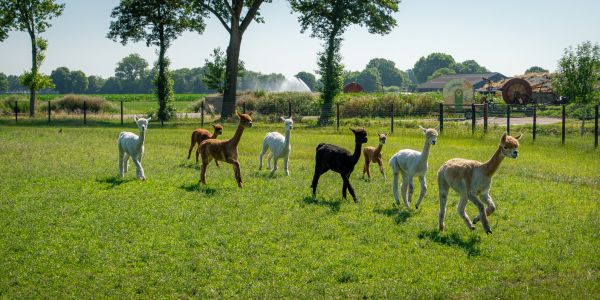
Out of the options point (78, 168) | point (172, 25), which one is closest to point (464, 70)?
point (172, 25)

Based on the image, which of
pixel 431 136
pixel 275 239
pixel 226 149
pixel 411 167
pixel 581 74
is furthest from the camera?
pixel 581 74

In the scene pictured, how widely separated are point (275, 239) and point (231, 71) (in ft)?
106

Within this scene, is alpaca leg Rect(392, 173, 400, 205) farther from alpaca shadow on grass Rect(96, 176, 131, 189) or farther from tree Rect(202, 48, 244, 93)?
tree Rect(202, 48, 244, 93)

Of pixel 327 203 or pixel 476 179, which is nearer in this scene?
pixel 476 179

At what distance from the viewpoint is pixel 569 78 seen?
3130cm

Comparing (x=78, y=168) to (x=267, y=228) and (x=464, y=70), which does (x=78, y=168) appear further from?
Result: (x=464, y=70)

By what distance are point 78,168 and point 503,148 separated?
11291 mm

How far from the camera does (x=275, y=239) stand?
29.6ft

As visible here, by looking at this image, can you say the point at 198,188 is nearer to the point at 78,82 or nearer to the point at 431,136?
the point at 431,136

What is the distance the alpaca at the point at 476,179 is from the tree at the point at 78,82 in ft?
528

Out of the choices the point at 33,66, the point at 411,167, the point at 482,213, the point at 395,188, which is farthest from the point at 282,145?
Answer: the point at 33,66

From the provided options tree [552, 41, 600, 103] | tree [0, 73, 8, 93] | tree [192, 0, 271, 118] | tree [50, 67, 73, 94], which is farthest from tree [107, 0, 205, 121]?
tree [0, 73, 8, 93]

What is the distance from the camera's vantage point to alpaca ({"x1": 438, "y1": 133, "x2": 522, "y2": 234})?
909 centimetres

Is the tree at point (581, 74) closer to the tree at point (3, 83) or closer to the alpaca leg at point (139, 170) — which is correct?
the alpaca leg at point (139, 170)
